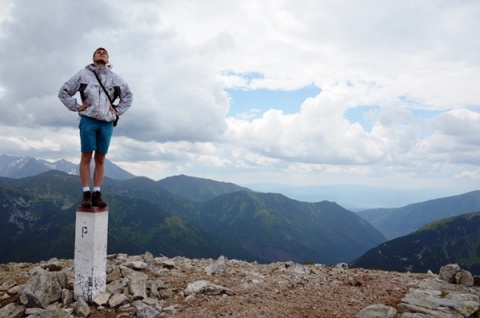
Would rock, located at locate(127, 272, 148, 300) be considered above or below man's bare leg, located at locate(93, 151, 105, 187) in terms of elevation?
below

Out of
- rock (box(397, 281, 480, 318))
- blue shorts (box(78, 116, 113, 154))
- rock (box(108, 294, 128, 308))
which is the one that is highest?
blue shorts (box(78, 116, 113, 154))

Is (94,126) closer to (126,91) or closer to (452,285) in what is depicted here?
(126,91)

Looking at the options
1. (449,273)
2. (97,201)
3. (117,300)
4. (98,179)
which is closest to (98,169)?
(98,179)

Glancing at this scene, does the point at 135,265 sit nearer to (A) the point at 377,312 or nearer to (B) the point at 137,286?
(B) the point at 137,286

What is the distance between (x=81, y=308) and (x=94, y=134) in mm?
4363

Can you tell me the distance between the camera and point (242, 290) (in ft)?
35.8

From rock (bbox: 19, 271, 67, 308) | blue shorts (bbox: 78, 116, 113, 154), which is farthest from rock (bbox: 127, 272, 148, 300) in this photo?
blue shorts (bbox: 78, 116, 113, 154)

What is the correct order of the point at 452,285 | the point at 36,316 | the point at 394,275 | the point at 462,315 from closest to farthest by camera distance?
the point at 36,316 → the point at 462,315 → the point at 452,285 → the point at 394,275

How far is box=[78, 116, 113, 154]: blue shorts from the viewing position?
9492mm

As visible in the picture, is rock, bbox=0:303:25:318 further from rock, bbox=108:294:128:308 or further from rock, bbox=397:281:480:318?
rock, bbox=397:281:480:318

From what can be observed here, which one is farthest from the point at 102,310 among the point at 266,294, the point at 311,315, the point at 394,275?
the point at 394,275

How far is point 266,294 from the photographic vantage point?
35.1ft

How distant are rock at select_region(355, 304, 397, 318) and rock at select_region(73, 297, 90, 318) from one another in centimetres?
669

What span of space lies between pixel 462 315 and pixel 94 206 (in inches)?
413
